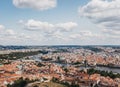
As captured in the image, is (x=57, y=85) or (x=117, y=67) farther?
(x=117, y=67)

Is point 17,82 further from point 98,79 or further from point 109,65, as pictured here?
point 109,65

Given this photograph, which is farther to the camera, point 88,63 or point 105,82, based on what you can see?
point 88,63

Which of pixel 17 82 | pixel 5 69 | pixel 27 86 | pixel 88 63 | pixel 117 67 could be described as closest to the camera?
pixel 27 86

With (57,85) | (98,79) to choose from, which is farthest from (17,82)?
(98,79)

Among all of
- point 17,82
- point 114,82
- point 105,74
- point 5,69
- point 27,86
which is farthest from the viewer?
point 5,69

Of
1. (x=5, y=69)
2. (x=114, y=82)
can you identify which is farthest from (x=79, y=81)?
(x=5, y=69)

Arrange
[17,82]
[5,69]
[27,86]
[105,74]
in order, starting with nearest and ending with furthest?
[27,86]
[17,82]
[105,74]
[5,69]

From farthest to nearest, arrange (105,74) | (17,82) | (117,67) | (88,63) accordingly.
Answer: (88,63)
(117,67)
(105,74)
(17,82)

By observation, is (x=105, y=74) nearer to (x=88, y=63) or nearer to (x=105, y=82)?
(x=105, y=82)
